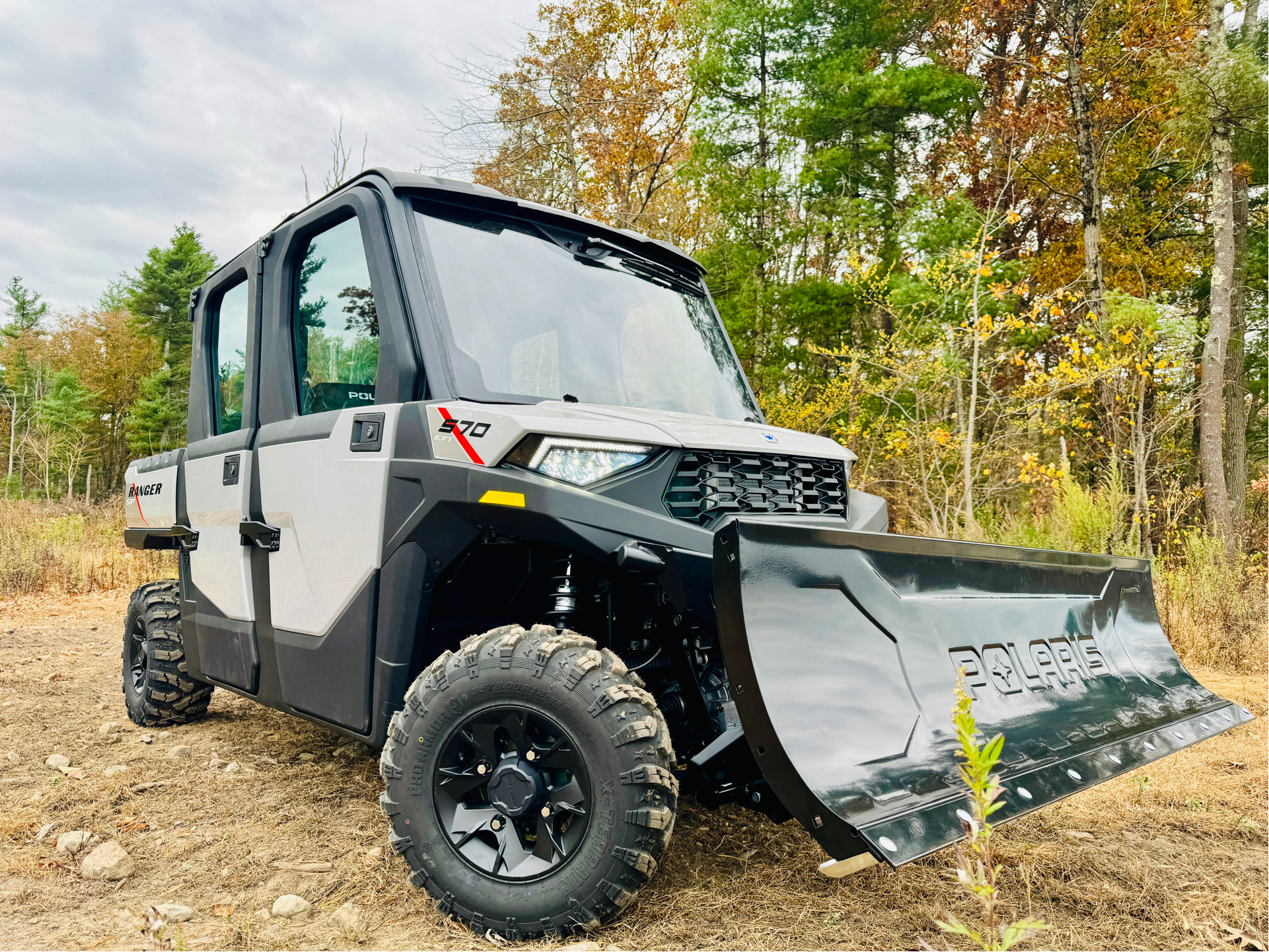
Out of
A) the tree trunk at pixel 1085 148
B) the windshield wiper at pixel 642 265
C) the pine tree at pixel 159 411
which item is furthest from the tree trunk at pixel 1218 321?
the pine tree at pixel 159 411

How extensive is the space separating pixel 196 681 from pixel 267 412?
2036 mm

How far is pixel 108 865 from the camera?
2631 mm

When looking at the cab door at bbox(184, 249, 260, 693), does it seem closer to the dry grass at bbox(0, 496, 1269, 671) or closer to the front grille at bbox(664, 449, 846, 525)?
the front grille at bbox(664, 449, 846, 525)

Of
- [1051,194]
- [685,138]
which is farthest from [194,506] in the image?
[1051,194]

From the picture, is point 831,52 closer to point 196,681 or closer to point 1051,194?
point 1051,194

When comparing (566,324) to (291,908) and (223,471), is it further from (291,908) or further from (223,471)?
(291,908)

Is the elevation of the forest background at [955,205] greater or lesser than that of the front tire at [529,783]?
greater

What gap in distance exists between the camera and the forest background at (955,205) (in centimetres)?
1093

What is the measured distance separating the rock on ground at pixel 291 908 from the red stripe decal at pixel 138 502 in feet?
9.58

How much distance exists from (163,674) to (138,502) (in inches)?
39.5

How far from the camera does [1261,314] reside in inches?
656

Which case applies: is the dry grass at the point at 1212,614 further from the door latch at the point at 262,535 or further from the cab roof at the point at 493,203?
the door latch at the point at 262,535

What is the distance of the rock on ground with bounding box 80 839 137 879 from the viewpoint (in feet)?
8.60

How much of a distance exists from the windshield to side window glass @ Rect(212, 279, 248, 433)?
54.6 inches
